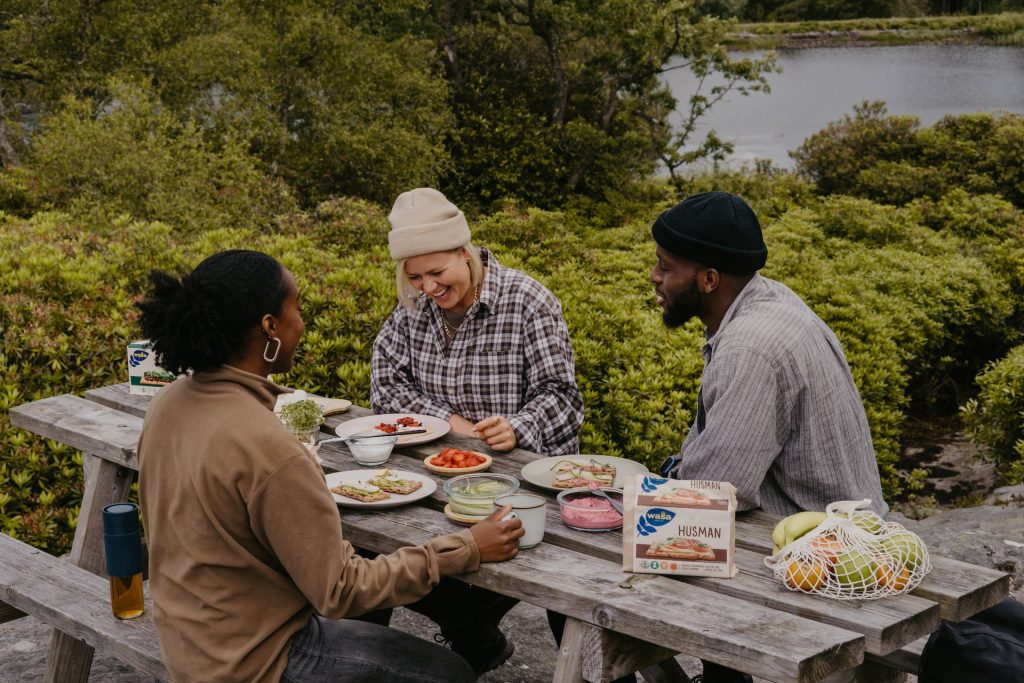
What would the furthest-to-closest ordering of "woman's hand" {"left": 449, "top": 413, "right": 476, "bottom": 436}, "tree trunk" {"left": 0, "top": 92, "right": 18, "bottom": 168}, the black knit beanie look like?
"tree trunk" {"left": 0, "top": 92, "right": 18, "bottom": 168} → "woman's hand" {"left": 449, "top": 413, "right": 476, "bottom": 436} → the black knit beanie

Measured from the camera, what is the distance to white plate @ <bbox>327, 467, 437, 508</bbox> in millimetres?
2750

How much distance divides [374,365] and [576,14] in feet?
49.0

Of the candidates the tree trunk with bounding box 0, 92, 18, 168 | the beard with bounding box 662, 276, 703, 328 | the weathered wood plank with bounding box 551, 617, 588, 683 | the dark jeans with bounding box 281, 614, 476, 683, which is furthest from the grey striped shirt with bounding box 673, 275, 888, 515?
the tree trunk with bounding box 0, 92, 18, 168

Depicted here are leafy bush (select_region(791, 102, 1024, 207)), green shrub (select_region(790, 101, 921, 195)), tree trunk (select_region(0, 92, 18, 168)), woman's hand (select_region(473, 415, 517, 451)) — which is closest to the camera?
woman's hand (select_region(473, 415, 517, 451))

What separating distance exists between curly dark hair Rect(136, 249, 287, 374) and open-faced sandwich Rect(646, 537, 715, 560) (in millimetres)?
1025

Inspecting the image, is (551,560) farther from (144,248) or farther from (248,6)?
(248,6)

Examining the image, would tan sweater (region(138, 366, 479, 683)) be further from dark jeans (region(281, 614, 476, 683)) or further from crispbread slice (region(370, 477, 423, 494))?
crispbread slice (region(370, 477, 423, 494))

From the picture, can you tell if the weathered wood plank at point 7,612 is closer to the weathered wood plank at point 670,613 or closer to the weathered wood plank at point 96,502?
the weathered wood plank at point 96,502

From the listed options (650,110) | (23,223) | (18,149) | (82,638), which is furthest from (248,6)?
(82,638)

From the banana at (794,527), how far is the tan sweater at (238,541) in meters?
0.81

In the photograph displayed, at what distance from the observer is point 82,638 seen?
2.89 m

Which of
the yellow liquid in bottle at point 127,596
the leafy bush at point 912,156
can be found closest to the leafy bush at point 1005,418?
the yellow liquid in bottle at point 127,596

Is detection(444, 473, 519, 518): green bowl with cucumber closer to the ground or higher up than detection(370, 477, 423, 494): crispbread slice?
higher up

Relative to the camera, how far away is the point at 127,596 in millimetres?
2869
